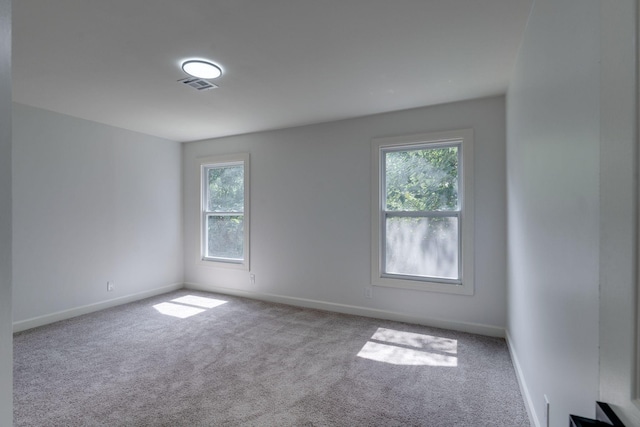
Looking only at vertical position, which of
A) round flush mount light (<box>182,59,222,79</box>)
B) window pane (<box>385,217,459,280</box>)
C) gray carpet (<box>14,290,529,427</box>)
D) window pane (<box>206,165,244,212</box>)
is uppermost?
round flush mount light (<box>182,59,222,79</box>)

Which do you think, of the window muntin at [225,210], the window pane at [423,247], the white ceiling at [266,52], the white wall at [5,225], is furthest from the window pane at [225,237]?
the white wall at [5,225]

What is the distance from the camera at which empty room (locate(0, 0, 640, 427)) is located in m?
1.04

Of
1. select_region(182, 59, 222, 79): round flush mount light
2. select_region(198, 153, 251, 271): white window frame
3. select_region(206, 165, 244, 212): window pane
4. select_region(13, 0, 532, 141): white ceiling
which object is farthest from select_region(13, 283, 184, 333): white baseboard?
select_region(182, 59, 222, 79): round flush mount light

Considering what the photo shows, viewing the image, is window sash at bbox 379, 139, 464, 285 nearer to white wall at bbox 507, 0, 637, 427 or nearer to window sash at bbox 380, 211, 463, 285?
window sash at bbox 380, 211, 463, 285

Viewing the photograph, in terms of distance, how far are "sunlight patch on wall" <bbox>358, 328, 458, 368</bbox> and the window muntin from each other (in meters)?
2.38

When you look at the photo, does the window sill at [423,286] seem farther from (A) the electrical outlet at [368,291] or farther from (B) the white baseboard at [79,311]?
(B) the white baseboard at [79,311]

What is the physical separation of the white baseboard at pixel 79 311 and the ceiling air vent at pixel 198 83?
3.09 metres

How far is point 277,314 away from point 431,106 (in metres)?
3.04

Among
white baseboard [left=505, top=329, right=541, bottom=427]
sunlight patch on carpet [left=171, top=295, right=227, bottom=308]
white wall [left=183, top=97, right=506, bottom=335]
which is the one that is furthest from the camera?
sunlight patch on carpet [left=171, top=295, right=227, bottom=308]

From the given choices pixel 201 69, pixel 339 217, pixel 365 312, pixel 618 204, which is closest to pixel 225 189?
pixel 339 217

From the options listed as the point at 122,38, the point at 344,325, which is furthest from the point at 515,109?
the point at 122,38

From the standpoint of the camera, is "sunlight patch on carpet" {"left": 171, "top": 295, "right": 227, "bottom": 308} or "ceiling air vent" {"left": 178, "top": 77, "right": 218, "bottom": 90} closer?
"ceiling air vent" {"left": 178, "top": 77, "right": 218, "bottom": 90}

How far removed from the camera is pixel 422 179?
11.6 feet

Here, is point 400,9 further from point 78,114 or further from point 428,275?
point 78,114
